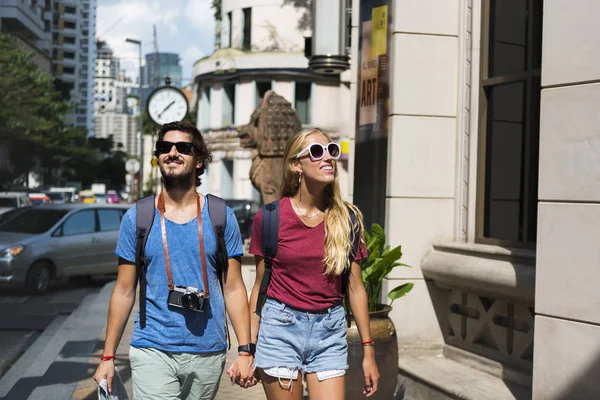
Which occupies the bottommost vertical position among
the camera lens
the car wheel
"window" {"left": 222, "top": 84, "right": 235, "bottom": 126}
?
the car wheel

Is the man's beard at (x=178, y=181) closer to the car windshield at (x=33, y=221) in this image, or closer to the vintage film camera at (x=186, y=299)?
the vintage film camera at (x=186, y=299)

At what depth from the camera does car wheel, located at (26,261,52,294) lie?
53.7 feet

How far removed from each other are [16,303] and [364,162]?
28.7ft

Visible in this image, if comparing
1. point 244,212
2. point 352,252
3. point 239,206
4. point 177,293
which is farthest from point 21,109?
point 177,293

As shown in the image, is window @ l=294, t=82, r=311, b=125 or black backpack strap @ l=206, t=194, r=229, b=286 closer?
black backpack strap @ l=206, t=194, r=229, b=286

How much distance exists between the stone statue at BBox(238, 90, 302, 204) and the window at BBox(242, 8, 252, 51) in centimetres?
3498

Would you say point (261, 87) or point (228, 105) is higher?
point (261, 87)

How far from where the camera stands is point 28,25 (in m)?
93.1

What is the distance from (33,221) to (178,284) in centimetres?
1424

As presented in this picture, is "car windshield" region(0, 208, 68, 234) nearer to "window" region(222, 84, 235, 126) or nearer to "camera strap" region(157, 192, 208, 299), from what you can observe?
"camera strap" region(157, 192, 208, 299)

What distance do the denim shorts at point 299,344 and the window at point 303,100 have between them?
143 feet

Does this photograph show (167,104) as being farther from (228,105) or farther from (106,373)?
(228,105)

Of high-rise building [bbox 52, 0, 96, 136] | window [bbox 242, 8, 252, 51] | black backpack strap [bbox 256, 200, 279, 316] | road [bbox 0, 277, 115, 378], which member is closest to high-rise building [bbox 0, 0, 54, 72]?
high-rise building [bbox 52, 0, 96, 136]

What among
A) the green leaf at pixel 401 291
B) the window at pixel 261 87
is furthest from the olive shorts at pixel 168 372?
the window at pixel 261 87
